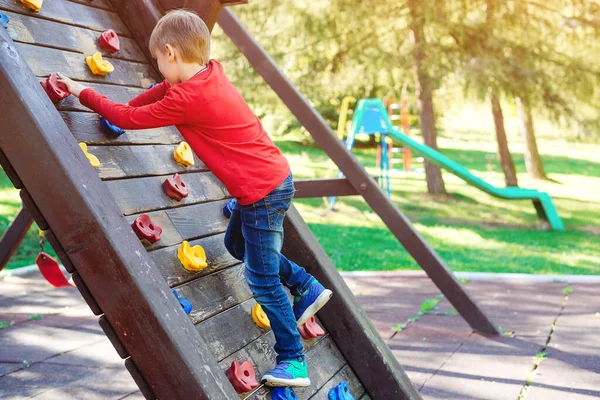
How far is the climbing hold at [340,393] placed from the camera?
2826mm

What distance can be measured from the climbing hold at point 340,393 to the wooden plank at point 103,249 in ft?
2.72

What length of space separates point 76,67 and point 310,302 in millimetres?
1361

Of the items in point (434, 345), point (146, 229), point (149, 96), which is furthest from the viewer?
point (434, 345)

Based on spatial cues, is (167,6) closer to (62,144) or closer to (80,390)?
(62,144)

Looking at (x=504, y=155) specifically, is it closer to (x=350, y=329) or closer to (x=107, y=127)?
(x=350, y=329)

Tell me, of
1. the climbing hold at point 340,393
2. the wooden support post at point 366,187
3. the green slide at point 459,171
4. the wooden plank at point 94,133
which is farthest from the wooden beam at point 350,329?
the green slide at point 459,171

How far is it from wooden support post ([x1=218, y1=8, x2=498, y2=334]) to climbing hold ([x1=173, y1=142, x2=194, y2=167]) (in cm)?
156

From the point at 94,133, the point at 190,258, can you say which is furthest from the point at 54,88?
the point at 190,258

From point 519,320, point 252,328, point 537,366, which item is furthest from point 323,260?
point 519,320

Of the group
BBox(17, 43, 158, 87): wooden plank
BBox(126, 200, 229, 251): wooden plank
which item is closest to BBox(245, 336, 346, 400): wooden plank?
BBox(126, 200, 229, 251): wooden plank

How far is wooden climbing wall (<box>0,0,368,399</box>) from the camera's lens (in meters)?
2.63

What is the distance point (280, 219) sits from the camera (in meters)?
2.67

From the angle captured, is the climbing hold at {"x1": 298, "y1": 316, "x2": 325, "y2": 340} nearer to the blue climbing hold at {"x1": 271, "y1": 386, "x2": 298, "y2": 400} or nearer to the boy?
the boy

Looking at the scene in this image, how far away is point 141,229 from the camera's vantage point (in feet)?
8.30
